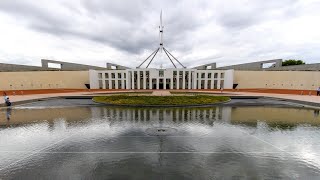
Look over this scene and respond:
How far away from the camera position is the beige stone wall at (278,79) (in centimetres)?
3647

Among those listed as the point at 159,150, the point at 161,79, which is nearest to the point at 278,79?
the point at 161,79

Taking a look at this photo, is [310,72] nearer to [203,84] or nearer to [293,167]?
[203,84]

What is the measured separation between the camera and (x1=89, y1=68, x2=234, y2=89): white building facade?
4375cm

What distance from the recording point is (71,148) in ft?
20.3

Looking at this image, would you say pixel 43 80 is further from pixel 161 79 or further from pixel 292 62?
pixel 292 62

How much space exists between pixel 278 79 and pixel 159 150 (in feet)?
155

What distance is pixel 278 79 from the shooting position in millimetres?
41188

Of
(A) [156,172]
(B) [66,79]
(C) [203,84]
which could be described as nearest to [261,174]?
(A) [156,172]

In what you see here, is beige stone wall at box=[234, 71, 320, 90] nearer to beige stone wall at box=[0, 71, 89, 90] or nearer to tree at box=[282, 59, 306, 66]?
tree at box=[282, 59, 306, 66]

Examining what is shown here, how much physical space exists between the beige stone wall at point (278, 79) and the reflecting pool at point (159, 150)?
37.2 m

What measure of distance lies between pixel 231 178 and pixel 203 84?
145 feet

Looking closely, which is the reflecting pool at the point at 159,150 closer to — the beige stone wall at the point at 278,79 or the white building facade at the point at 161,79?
the white building facade at the point at 161,79

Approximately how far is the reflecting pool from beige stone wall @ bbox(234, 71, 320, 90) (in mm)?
37236

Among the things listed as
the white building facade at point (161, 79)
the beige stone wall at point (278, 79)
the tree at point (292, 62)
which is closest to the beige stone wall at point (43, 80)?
the white building facade at point (161, 79)
